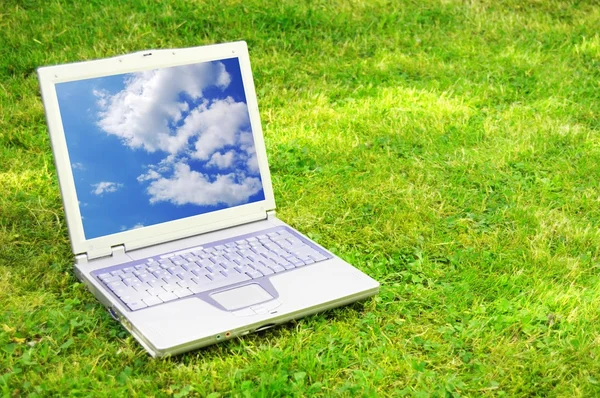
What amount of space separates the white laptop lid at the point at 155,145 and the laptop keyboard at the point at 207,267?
113 mm

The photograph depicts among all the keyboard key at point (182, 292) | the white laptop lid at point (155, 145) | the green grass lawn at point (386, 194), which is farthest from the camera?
the white laptop lid at point (155, 145)

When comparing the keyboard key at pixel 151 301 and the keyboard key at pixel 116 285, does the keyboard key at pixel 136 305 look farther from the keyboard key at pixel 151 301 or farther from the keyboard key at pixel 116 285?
the keyboard key at pixel 116 285

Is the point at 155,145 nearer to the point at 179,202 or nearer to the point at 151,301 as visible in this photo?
the point at 179,202

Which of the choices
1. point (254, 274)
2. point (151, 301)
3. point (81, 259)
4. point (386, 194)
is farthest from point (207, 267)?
point (386, 194)

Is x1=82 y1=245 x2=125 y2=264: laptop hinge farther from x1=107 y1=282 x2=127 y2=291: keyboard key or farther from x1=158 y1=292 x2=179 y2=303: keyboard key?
x1=158 y1=292 x2=179 y2=303: keyboard key

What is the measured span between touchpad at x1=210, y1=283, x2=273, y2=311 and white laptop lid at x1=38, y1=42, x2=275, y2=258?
44 cm

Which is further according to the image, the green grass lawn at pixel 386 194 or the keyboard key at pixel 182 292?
the keyboard key at pixel 182 292

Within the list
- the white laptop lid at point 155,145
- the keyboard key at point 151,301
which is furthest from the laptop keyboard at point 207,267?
the white laptop lid at point 155,145

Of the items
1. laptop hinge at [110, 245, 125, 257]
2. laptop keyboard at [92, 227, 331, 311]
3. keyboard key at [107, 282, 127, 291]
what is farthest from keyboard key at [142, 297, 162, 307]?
laptop hinge at [110, 245, 125, 257]

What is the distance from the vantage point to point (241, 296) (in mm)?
3201

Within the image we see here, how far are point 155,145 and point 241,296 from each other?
0.73m

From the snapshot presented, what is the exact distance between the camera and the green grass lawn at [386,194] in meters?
3.06

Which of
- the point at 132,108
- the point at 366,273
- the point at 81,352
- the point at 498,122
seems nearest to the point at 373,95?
the point at 498,122

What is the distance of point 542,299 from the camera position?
11.6 ft
